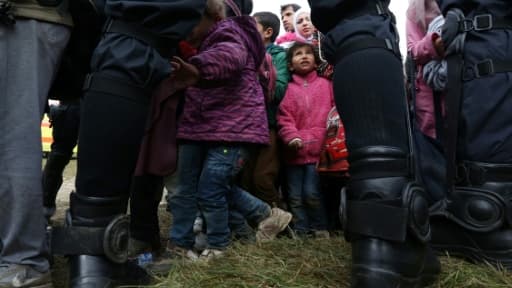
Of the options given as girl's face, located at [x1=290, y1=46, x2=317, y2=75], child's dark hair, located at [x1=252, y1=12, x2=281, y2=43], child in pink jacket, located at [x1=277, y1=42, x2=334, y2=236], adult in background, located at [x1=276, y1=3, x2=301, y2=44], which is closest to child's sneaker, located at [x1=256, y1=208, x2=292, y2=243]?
child in pink jacket, located at [x1=277, y1=42, x2=334, y2=236]

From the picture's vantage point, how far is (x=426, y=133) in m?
2.24

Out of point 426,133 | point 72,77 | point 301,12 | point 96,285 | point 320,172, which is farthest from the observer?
point 301,12

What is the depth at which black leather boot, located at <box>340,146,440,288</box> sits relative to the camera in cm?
101

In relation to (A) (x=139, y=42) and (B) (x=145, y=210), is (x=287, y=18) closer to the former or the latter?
(B) (x=145, y=210)

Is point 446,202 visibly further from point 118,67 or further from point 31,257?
point 31,257

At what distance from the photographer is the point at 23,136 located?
4.13ft

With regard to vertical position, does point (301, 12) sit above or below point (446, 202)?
above

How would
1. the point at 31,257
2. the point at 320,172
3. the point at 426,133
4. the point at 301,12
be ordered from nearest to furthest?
1. the point at 31,257
2. the point at 426,133
3. the point at 320,172
4. the point at 301,12

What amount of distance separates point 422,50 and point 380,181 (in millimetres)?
1229

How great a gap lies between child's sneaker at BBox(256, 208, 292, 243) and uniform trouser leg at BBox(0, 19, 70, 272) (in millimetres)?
1303

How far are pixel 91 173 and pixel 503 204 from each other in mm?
1138

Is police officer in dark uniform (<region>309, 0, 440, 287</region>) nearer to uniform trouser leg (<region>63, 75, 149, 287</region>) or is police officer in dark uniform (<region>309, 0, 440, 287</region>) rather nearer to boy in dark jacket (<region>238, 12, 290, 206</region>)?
uniform trouser leg (<region>63, 75, 149, 287</region>)

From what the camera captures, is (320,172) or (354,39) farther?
(320,172)

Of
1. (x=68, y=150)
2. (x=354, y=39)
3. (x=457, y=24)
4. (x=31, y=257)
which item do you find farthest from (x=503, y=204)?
(x=68, y=150)
